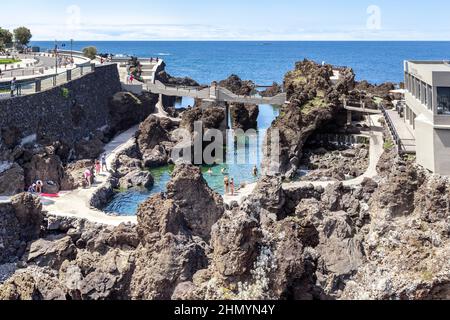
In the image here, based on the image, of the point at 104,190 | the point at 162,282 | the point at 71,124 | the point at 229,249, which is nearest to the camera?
the point at 229,249

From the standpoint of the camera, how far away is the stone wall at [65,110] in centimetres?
4372

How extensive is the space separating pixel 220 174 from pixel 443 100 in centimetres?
2324

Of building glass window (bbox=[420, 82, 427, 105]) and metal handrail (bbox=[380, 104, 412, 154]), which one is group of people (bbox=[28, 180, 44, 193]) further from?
building glass window (bbox=[420, 82, 427, 105])

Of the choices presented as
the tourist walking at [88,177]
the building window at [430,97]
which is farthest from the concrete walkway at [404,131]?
the tourist walking at [88,177]

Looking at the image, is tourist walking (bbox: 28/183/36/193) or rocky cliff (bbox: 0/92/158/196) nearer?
tourist walking (bbox: 28/183/36/193)

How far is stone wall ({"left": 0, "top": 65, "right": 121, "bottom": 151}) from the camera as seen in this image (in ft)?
143

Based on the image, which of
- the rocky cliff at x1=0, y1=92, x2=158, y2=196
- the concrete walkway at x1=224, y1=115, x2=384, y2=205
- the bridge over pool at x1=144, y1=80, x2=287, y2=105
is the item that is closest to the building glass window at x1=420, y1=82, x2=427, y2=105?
the concrete walkway at x1=224, y1=115, x2=384, y2=205

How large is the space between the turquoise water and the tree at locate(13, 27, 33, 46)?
4694 centimetres

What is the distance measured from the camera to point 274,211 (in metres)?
28.3

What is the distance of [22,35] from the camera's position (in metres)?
92.4

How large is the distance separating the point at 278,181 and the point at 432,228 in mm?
8450
